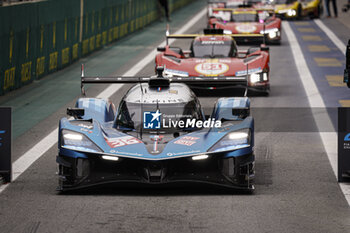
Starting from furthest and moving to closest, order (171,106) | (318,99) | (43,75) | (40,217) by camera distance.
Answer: (43,75) → (318,99) → (171,106) → (40,217)

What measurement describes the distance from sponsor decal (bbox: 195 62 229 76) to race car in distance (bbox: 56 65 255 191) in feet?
24.1

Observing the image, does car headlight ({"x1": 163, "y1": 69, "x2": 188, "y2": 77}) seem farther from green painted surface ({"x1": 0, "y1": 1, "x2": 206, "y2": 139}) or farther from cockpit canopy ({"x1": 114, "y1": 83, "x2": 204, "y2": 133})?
cockpit canopy ({"x1": 114, "y1": 83, "x2": 204, "y2": 133})

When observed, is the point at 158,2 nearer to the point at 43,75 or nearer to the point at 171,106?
the point at 43,75

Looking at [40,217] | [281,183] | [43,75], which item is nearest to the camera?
[40,217]

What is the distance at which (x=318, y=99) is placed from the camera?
720 inches

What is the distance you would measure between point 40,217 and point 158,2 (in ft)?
111

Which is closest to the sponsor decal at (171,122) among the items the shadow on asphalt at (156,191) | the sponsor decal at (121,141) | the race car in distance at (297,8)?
the sponsor decal at (121,141)

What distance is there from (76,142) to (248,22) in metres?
21.7

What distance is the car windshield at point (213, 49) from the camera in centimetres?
1998

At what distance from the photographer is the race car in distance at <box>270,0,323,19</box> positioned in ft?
137

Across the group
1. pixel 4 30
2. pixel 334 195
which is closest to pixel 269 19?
pixel 4 30

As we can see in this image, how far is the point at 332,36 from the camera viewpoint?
111 feet

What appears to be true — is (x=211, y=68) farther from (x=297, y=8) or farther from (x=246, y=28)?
(x=297, y=8)

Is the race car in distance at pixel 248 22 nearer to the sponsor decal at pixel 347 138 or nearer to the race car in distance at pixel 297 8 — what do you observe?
the race car in distance at pixel 297 8
